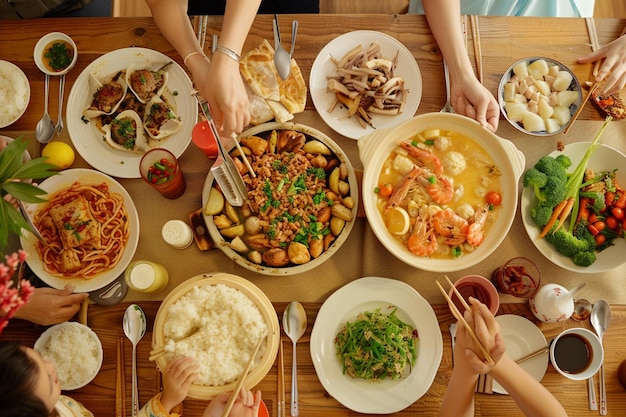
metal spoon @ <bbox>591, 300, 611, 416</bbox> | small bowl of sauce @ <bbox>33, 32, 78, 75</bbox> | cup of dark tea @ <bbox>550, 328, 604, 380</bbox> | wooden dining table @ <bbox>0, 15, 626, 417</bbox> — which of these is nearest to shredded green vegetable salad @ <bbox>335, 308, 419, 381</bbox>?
wooden dining table @ <bbox>0, 15, 626, 417</bbox>

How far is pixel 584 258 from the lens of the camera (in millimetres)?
2041

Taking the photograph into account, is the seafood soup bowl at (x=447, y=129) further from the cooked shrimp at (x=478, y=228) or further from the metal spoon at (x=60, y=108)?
the metal spoon at (x=60, y=108)

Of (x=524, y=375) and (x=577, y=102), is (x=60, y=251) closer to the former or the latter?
(x=524, y=375)

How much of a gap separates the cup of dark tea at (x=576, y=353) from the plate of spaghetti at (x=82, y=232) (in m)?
2.07

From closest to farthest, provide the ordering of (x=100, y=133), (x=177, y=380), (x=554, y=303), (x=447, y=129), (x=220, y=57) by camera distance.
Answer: (x=177, y=380)
(x=554, y=303)
(x=220, y=57)
(x=447, y=129)
(x=100, y=133)

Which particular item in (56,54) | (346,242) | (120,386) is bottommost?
(120,386)

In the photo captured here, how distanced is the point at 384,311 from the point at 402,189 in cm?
59

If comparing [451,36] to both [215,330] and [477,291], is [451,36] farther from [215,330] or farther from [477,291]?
[215,330]

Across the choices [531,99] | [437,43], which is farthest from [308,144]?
[531,99]

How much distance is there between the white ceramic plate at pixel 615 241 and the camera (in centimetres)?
208

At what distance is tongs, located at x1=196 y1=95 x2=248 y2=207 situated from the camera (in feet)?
6.61

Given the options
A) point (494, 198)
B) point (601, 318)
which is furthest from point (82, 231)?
point (601, 318)

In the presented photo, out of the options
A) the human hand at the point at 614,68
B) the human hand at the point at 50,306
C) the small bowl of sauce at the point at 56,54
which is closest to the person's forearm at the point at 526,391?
the human hand at the point at 614,68

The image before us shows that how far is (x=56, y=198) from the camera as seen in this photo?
2127mm
